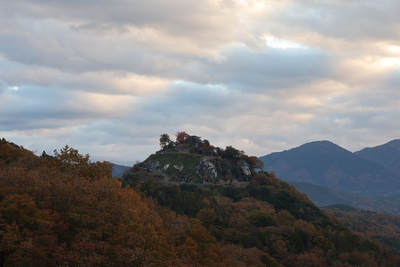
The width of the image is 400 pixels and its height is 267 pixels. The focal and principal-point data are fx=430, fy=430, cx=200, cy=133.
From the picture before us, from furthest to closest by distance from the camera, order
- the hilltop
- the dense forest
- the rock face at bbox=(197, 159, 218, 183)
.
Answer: the rock face at bbox=(197, 159, 218, 183), the hilltop, the dense forest

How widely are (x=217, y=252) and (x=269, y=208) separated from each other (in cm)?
8740

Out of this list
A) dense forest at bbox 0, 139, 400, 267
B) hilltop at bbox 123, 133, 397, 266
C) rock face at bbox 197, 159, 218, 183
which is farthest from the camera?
rock face at bbox 197, 159, 218, 183

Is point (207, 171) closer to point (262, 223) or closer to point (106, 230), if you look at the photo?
point (262, 223)

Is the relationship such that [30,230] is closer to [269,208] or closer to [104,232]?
[104,232]

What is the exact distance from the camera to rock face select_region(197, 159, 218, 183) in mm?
192262

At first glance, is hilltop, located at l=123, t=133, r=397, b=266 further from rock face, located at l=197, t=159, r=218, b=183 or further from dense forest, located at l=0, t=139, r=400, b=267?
rock face, located at l=197, t=159, r=218, b=183

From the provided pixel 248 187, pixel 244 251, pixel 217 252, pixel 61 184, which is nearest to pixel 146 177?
pixel 248 187

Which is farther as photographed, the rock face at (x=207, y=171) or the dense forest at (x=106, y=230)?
the rock face at (x=207, y=171)

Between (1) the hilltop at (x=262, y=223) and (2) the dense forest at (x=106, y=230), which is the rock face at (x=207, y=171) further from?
(2) the dense forest at (x=106, y=230)

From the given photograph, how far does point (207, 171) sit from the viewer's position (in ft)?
636

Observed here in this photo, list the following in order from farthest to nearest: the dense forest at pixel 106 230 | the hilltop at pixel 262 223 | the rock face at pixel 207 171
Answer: the rock face at pixel 207 171, the hilltop at pixel 262 223, the dense forest at pixel 106 230

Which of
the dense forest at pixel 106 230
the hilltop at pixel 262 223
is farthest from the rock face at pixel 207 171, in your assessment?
the dense forest at pixel 106 230

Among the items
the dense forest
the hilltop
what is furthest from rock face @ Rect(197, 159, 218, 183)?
the dense forest

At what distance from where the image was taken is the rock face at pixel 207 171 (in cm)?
19226
